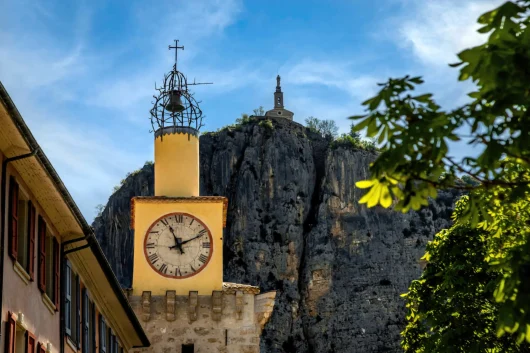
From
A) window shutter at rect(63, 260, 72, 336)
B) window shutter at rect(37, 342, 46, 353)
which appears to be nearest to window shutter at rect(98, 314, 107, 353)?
window shutter at rect(63, 260, 72, 336)

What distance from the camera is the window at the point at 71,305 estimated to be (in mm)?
20612

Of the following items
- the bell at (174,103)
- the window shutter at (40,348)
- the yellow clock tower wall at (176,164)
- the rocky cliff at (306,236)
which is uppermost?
the rocky cliff at (306,236)

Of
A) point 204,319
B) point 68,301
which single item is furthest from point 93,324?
point 204,319

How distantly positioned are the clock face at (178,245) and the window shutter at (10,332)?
20.8 meters

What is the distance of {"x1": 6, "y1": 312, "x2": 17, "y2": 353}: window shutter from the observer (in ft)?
52.9

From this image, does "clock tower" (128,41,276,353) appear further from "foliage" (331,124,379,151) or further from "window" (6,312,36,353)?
"foliage" (331,124,379,151)

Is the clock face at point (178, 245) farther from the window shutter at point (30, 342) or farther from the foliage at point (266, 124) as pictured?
the foliage at point (266, 124)

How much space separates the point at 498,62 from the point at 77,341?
1436cm

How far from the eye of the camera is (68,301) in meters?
→ 20.8

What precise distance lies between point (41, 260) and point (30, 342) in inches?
63.5

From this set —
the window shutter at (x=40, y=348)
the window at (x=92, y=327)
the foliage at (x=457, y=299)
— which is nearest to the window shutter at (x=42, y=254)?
the window shutter at (x=40, y=348)

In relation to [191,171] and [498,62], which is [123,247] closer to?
[191,171]

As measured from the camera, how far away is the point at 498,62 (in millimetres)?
8594

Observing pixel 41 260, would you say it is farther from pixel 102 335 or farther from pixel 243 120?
pixel 243 120
